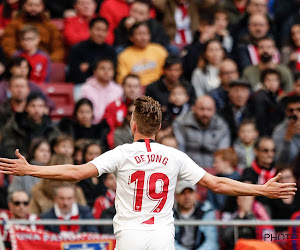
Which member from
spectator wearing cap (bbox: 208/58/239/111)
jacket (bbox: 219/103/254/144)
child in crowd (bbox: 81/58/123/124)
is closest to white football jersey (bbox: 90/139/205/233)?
jacket (bbox: 219/103/254/144)

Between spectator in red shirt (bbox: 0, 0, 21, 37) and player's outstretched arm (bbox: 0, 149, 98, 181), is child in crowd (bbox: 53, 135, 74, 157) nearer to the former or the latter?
spectator in red shirt (bbox: 0, 0, 21, 37)

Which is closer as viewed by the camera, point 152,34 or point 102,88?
point 102,88

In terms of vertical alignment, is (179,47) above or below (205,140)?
above

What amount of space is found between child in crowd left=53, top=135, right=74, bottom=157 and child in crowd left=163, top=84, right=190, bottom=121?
5.56 ft

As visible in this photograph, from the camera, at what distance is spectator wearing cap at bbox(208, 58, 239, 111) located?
40.1 feet

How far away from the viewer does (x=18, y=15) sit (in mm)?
13031

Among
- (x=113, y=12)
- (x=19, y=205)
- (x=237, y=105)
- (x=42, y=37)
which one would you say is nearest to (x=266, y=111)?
(x=237, y=105)

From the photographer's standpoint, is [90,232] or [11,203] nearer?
[90,232]

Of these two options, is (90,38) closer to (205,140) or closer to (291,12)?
(205,140)

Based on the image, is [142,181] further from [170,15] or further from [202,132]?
[170,15]

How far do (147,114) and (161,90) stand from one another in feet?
19.8

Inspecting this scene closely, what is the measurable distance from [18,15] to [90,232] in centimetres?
589

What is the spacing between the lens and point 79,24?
43.7 feet

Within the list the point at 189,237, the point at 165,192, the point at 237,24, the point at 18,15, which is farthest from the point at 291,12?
the point at 165,192
